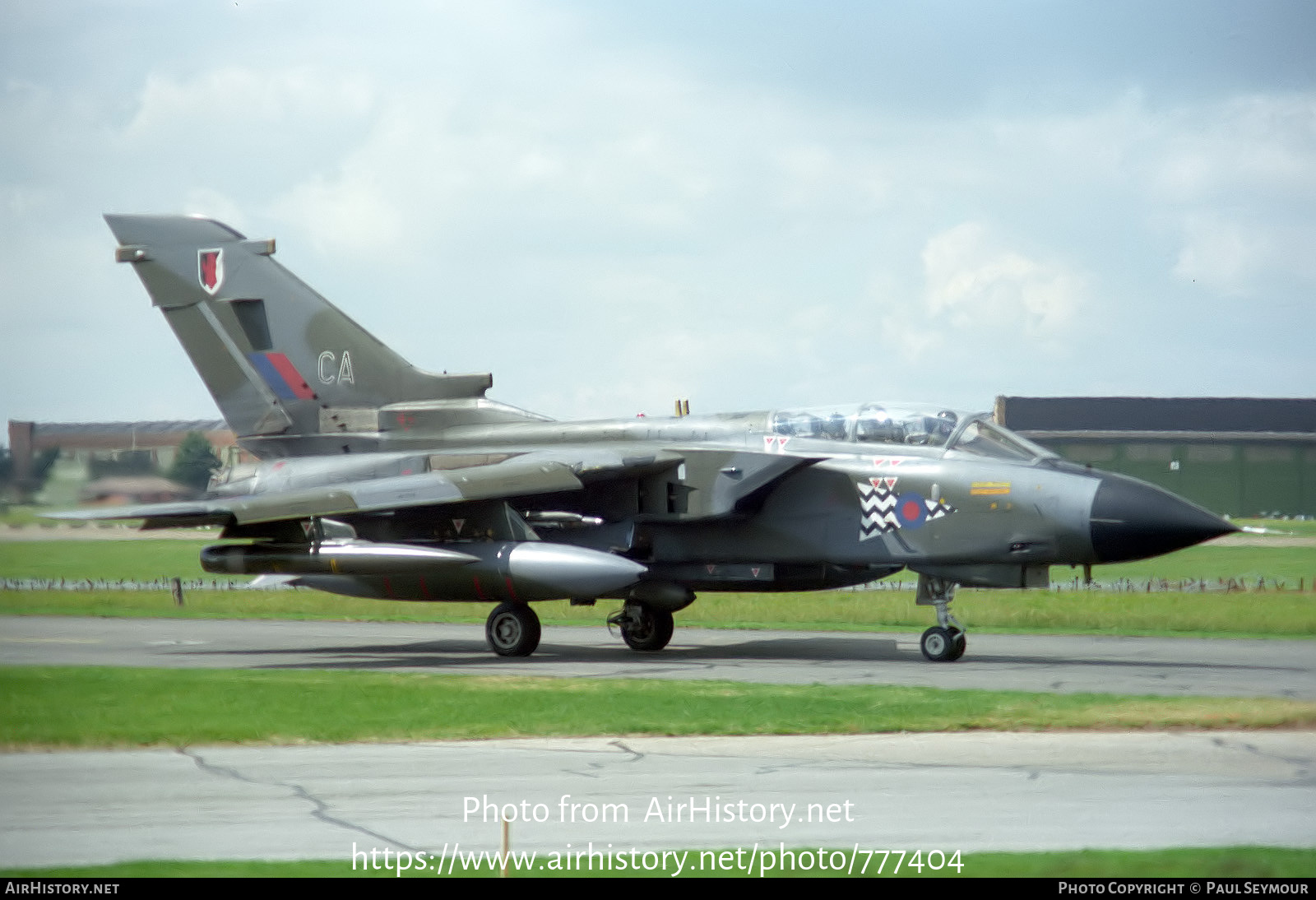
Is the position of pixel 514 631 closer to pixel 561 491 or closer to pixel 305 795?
pixel 561 491

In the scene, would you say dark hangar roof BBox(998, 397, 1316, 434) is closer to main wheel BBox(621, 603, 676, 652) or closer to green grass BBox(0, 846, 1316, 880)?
main wheel BBox(621, 603, 676, 652)

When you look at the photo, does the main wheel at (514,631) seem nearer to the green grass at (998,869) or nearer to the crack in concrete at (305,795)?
the crack in concrete at (305,795)

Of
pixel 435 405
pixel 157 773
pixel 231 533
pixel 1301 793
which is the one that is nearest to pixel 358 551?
pixel 231 533

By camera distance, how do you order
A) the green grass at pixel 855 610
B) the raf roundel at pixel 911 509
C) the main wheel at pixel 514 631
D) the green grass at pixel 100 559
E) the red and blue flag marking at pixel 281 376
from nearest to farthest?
the green grass at pixel 100 559
the raf roundel at pixel 911 509
the main wheel at pixel 514 631
the red and blue flag marking at pixel 281 376
the green grass at pixel 855 610

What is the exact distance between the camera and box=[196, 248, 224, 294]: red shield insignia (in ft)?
71.9

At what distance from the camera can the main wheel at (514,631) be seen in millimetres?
19266

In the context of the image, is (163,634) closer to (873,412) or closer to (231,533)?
(231,533)

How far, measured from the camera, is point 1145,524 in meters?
16.6

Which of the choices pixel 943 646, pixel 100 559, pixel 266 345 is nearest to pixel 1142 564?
pixel 943 646

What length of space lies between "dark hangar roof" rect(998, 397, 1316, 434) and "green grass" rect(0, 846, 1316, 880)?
53783 millimetres

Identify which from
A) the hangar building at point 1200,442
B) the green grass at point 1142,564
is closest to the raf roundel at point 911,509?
the green grass at point 1142,564

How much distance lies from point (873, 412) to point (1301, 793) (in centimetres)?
1015

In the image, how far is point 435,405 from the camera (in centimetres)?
2159

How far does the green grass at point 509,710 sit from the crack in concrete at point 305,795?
2.99 ft
